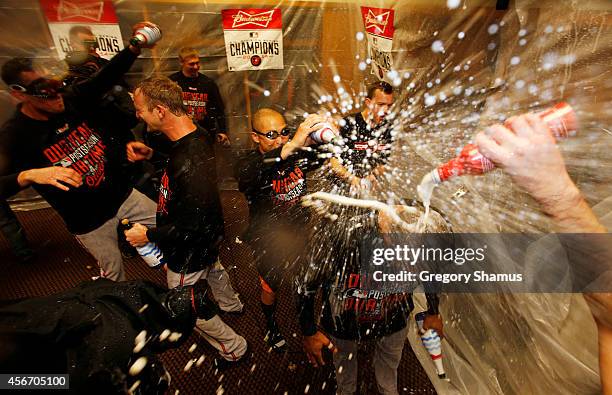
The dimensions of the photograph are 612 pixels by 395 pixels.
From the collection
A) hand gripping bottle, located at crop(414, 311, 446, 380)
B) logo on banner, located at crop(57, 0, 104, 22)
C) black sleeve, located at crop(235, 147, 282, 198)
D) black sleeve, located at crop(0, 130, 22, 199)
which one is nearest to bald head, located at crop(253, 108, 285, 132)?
black sleeve, located at crop(235, 147, 282, 198)

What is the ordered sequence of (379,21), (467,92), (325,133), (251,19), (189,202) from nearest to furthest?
(325,133) < (189,202) < (467,92) < (379,21) < (251,19)

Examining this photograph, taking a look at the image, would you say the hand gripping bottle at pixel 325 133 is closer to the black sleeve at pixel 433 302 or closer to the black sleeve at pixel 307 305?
the black sleeve at pixel 307 305

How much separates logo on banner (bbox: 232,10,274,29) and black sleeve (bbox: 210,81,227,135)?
78cm

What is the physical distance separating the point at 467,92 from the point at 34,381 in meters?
3.40

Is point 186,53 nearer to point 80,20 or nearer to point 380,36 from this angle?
point 80,20

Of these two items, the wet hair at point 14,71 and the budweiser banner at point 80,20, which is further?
the budweiser banner at point 80,20

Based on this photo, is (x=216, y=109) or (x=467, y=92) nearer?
(x=467, y=92)

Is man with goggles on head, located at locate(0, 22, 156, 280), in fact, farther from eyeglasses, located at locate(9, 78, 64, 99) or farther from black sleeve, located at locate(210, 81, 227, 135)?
black sleeve, located at locate(210, 81, 227, 135)

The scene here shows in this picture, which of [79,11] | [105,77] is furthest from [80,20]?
[105,77]

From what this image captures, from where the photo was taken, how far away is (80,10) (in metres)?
3.40

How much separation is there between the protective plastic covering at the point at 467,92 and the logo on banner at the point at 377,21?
0.39 feet

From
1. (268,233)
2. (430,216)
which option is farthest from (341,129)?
(430,216)

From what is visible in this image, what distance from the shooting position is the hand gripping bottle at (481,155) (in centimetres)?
88

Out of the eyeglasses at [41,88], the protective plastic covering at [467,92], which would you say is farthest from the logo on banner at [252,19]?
the eyeglasses at [41,88]
